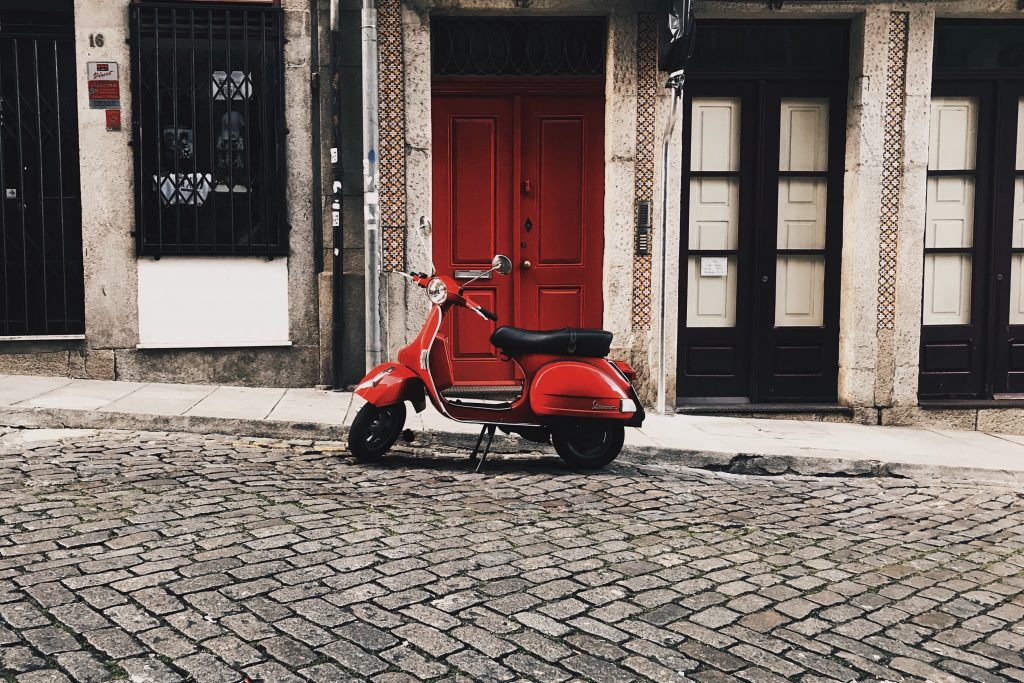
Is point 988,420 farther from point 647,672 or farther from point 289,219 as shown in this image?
point 647,672

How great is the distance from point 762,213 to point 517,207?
2316 mm

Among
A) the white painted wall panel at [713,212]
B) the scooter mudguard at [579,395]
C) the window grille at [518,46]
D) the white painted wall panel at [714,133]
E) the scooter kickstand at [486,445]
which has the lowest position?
the scooter kickstand at [486,445]

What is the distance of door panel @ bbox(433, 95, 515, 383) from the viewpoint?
967 cm

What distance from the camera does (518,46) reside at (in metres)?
9.61

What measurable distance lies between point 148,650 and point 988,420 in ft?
28.1

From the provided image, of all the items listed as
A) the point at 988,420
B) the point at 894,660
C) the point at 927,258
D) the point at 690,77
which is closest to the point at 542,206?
the point at 690,77

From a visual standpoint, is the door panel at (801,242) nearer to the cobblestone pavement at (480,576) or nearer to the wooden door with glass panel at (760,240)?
the wooden door with glass panel at (760,240)

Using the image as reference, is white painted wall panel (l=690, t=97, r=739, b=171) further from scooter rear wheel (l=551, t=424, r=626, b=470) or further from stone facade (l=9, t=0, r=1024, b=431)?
scooter rear wheel (l=551, t=424, r=626, b=470)

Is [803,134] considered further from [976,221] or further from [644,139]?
[976,221]

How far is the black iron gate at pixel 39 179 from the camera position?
365 inches

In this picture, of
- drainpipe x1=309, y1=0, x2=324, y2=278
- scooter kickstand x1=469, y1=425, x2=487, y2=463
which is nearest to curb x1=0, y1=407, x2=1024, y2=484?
scooter kickstand x1=469, y1=425, x2=487, y2=463

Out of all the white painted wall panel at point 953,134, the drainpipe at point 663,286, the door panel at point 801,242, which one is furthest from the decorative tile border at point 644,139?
the white painted wall panel at point 953,134

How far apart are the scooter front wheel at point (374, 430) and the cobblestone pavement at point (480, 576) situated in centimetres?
15

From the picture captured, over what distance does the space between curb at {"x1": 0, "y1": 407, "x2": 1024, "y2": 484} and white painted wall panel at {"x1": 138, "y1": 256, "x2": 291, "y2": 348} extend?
177 centimetres
